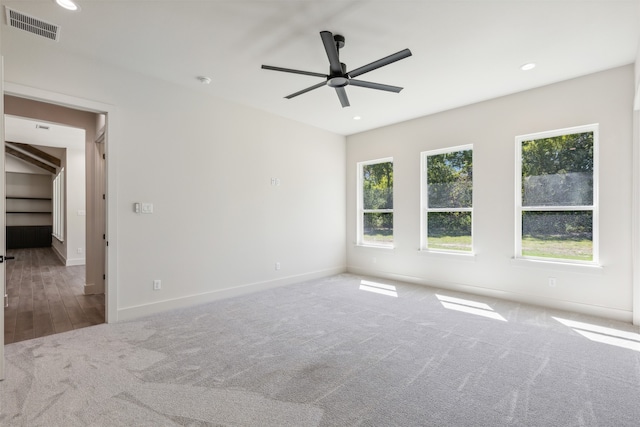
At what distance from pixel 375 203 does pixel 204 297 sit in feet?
11.7

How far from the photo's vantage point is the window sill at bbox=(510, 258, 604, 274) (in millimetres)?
3652

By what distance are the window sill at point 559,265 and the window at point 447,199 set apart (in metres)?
0.72

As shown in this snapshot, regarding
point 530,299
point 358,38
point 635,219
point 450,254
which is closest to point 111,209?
point 358,38

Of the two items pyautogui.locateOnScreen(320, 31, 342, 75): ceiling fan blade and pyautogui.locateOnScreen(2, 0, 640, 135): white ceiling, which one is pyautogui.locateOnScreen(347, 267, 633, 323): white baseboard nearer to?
pyautogui.locateOnScreen(2, 0, 640, 135): white ceiling

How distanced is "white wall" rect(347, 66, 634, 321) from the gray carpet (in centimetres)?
49

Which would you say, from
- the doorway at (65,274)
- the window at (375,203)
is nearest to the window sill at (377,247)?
the window at (375,203)

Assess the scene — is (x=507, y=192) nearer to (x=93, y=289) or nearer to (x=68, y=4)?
(x=68, y=4)

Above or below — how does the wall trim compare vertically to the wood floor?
above

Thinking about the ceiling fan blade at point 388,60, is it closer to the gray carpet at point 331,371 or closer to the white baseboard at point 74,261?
the gray carpet at point 331,371

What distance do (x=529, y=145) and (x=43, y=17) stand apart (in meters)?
5.49

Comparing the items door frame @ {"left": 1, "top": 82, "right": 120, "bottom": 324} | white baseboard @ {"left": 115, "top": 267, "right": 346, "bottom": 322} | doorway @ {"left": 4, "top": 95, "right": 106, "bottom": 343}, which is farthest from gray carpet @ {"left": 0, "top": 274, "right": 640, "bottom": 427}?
doorway @ {"left": 4, "top": 95, "right": 106, "bottom": 343}

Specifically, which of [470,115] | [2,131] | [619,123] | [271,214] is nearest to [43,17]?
[2,131]

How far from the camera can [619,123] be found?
137 inches

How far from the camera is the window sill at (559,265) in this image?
3.65 metres
